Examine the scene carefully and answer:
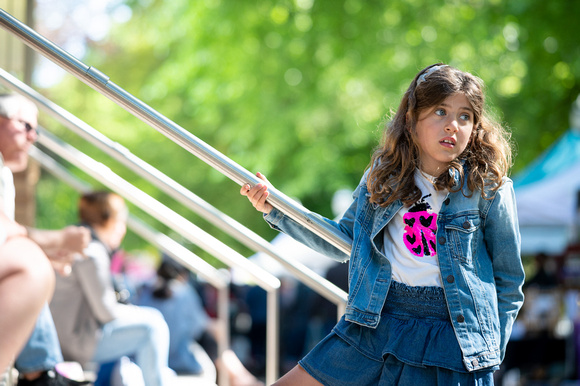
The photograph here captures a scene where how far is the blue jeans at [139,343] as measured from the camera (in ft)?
12.2

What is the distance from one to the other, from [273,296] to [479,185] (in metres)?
1.76

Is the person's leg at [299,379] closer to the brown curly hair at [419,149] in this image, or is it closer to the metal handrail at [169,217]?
the brown curly hair at [419,149]

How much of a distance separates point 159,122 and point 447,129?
0.85m

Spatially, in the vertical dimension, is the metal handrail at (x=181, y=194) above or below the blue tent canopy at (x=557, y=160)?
above

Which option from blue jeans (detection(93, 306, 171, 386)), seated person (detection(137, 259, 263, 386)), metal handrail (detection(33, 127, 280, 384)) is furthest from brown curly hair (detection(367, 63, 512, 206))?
seated person (detection(137, 259, 263, 386))

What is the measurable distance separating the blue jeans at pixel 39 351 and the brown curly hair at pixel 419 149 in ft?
4.35

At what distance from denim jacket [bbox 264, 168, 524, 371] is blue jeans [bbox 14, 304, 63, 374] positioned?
1.22 meters

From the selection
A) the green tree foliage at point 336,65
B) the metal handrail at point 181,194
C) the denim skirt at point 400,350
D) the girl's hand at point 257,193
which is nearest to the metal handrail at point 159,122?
the girl's hand at point 257,193

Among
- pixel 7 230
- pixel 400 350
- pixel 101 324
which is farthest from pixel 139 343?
pixel 7 230

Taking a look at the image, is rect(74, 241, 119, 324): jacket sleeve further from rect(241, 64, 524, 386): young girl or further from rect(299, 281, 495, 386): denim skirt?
rect(299, 281, 495, 386): denim skirt

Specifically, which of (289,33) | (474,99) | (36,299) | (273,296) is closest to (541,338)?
(289,33)

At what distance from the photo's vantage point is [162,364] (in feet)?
12.4

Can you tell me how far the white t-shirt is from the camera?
2.18 m

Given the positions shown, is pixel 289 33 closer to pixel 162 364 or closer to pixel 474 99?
pixel 162 364
